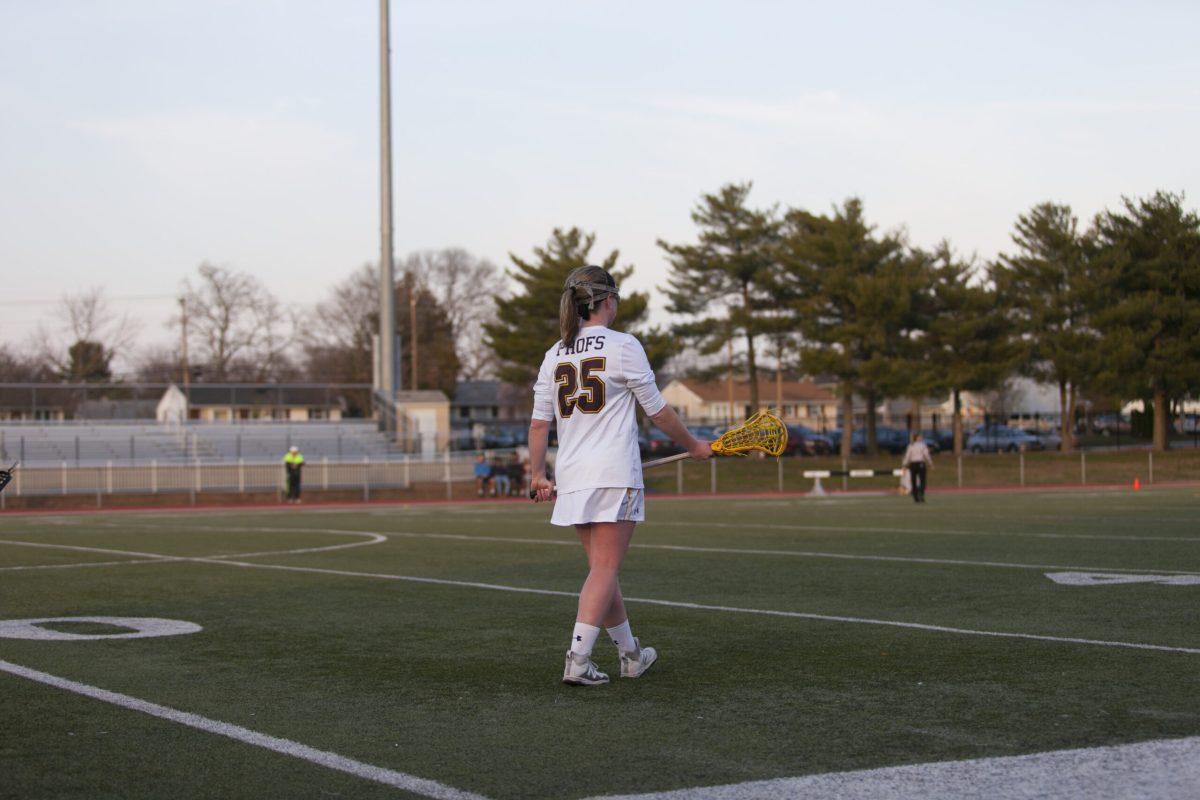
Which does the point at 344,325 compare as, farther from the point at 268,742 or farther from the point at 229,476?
the point at 268,742

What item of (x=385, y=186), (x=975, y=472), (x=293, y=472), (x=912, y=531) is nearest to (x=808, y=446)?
(x=975, y=472)

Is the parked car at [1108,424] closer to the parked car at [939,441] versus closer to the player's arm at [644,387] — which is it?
the parked car at [939,441]

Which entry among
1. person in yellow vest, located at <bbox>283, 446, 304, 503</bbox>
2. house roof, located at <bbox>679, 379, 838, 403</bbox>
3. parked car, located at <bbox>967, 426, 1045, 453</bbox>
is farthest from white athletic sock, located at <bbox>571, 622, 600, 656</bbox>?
house roof, located at <bbox>679, 379, 838, 403</bbox>

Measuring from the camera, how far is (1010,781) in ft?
14.9

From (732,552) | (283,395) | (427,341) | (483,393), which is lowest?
(732,552)

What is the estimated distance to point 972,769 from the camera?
4715mm

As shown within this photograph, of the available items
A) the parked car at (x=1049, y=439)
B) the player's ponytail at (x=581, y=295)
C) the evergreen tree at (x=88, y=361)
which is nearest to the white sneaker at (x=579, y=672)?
A: the player's ponytail at (x=581, y=295)

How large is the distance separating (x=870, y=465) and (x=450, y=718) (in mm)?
48359

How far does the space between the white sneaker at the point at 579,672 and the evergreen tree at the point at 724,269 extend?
53.1 metres

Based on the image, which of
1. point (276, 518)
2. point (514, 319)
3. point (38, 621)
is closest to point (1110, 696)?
point (38, 621)

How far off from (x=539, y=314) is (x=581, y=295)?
5450 cm

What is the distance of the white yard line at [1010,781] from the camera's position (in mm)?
4383

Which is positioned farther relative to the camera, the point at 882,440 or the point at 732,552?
the point at 882,440

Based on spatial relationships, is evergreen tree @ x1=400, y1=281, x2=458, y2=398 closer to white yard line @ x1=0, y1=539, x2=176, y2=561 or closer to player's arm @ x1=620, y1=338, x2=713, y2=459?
white yard line @ x1=0, y1=539, x2=176, y2=561
